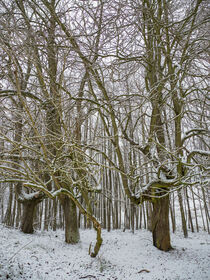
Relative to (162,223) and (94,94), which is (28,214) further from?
(94,94)

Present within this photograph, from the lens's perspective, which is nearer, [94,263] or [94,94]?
[94,263]

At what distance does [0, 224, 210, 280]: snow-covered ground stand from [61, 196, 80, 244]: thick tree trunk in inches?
15.5

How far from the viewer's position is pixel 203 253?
21.9 feet

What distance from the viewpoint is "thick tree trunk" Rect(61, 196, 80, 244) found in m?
7.46

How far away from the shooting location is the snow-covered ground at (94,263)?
4.44 meters

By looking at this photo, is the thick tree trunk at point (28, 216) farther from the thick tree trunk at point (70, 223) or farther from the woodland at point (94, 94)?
the thick tree trunk at point (70, 223)

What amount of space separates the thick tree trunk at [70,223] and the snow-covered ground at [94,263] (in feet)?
1.29

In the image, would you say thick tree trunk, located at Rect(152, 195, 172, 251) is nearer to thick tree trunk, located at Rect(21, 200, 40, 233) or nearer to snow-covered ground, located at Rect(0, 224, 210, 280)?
snow-covered ground, located at Rect(0, 224, 210, 280)

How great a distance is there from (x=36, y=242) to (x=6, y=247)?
150 centimetres

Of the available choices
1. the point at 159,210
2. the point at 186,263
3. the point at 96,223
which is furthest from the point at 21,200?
the point at 186,263

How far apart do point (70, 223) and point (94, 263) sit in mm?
2465

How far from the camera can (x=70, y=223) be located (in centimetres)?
765

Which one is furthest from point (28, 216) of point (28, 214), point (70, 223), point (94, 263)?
point (94, 263)

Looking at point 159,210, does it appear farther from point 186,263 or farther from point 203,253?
point 203,253
